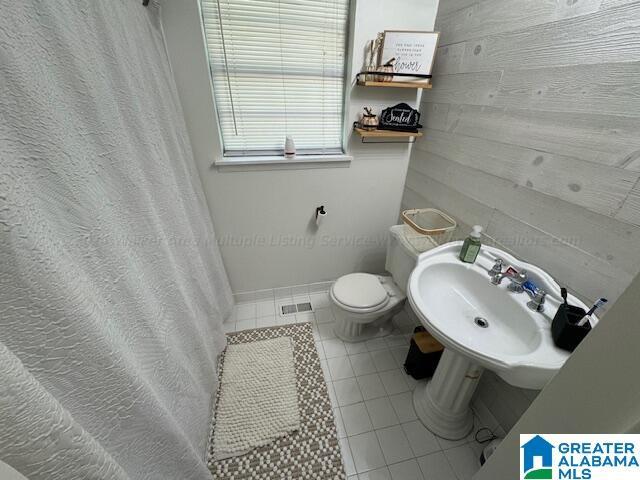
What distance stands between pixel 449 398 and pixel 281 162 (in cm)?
152

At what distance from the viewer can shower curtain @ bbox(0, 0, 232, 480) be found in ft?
1.25

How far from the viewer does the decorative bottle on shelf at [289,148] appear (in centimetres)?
145

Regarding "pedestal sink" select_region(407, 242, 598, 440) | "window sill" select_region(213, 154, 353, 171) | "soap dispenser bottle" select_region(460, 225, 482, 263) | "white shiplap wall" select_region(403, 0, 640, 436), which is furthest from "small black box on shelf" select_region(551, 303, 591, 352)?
"window sill" select_region(213, 154, 353, 171)

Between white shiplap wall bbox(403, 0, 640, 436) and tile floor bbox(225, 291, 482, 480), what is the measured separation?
337mm

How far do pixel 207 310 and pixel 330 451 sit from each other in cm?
90

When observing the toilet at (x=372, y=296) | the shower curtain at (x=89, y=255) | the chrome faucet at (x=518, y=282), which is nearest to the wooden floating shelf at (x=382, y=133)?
the toilet at (x=372, y=296)

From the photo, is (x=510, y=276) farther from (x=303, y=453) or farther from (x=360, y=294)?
(x=303, y=453)

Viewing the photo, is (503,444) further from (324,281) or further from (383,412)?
(324,281)

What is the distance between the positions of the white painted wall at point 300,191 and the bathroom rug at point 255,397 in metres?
0.51

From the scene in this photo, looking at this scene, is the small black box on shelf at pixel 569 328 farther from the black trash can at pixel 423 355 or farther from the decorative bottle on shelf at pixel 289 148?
the decorative bottle on shelf at pixel 289 148

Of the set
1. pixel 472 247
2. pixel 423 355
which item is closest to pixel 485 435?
pixel 423 355

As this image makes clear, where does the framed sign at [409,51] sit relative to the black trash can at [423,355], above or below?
above

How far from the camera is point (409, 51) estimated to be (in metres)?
1.26

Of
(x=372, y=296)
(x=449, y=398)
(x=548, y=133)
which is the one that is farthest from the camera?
(x=372, y=296)
